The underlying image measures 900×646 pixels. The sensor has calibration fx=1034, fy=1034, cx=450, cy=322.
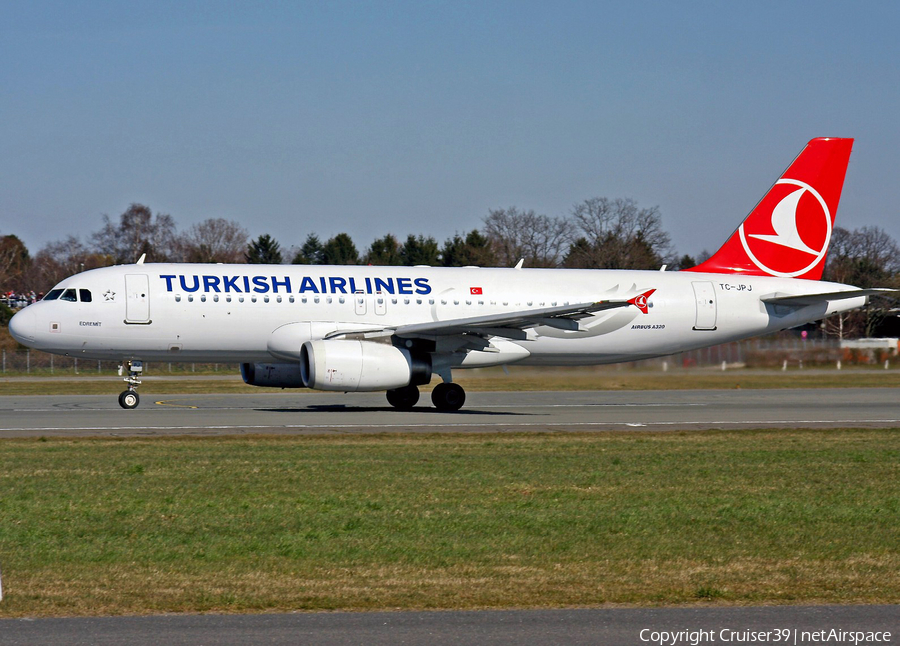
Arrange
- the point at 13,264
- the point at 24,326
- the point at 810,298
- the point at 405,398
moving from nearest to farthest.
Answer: the point at 24,326 → the point at 405,398 → the point at 810,298 → the point at 13,264

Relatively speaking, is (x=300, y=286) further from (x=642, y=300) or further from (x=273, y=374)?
(x=642, y=300)

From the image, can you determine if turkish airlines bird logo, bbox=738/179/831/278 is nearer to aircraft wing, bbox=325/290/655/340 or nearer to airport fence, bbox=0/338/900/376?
airport fence, bbox=0/338/900/376

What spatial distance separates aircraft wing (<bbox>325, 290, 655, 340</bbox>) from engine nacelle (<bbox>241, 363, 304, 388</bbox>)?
1.69 meters

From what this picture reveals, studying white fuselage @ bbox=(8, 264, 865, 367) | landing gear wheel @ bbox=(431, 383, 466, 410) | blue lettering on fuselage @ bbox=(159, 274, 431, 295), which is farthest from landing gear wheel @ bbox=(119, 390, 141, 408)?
landing gear wheel @ bbox=(431, 383, 466, 410)

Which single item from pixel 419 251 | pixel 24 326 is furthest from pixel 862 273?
pixel 24 326

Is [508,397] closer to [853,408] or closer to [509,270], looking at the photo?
[509,270]

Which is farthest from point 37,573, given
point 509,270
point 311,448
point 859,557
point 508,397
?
point 508,397

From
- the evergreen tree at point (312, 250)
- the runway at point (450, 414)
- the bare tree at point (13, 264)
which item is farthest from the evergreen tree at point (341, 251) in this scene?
the runway at point (450, 414)

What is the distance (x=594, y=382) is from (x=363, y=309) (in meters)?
15.6

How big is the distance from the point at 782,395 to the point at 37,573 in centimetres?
2809

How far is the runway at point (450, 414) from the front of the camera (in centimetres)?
2100

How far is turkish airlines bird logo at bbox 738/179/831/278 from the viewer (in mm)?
30953

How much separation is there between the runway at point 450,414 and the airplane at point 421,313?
49.0 inches

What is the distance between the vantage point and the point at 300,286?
2645 centimetres
